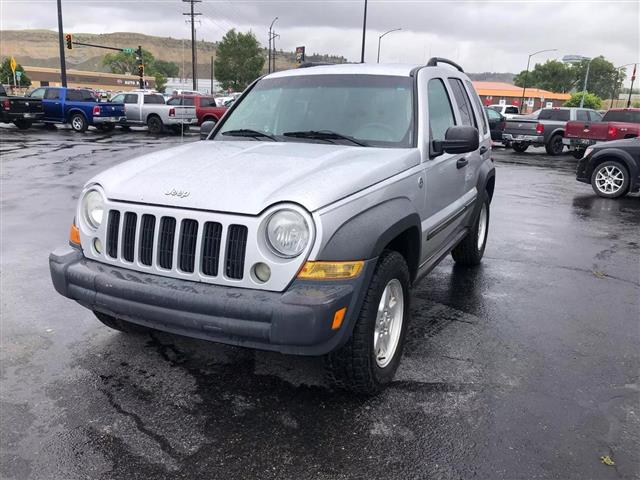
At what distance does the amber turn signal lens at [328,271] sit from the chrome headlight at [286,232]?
0.38ft

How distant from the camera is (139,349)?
4.02 meters

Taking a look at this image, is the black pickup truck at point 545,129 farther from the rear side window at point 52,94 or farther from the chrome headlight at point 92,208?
the chrome headlight at point 92,208

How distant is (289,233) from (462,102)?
307 cm

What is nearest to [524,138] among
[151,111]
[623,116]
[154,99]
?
[623,116]

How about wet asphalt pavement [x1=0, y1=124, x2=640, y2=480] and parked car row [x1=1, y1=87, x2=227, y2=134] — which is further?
parked car row [x1=1, y1=87, x2=227, y2=134]

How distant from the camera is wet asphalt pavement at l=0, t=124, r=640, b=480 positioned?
9.16 ft

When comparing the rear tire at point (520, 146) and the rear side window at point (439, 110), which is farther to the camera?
the rear tire at point (520, 146)

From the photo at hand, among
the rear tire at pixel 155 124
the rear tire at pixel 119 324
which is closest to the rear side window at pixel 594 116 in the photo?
the rear tire at pixel 155 124

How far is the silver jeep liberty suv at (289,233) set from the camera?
9.22 ft

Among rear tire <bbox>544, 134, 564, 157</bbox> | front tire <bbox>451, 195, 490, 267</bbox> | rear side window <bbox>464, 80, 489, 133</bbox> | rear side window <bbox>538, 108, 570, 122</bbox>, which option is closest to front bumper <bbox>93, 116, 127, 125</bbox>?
rear side window <bbox>538, 108, 570, 122</bbox>

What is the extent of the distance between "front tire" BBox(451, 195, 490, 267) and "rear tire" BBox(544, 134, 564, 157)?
53.5 ft

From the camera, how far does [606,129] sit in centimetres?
1655

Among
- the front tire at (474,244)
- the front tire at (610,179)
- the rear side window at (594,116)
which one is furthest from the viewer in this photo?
the rear side window at (594,116)

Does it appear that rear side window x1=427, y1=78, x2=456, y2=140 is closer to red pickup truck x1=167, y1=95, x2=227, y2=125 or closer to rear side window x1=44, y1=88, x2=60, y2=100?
red pickup truck x1=167, y1=95, x2=227, y2=125
